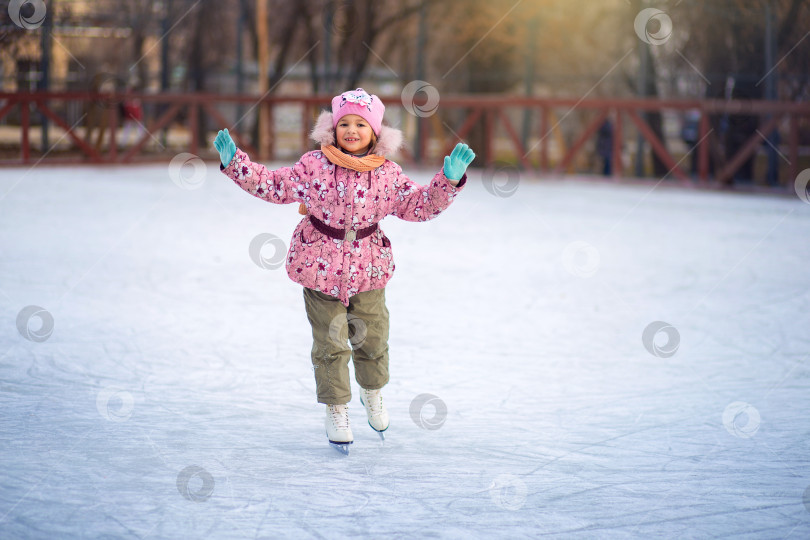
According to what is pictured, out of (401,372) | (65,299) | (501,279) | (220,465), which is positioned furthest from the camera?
(501,279)

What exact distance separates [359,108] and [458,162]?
1.19 feet

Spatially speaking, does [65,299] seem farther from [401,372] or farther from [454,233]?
[454,233]

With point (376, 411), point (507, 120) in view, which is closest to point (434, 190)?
point (376, 411)

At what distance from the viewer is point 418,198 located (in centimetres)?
360

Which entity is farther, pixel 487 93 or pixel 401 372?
pixel 487 93

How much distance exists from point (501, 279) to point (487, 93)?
14426 mm

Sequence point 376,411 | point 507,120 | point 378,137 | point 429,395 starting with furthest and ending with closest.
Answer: point 507,120
point 429,395
point 376,411
point 378,137

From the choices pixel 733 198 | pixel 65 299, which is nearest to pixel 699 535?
pixel 65 299

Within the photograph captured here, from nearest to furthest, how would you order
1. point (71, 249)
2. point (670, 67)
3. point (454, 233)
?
point (71, 249) < point (454, 233) < point (670, 67)

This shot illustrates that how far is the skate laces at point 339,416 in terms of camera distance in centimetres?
358

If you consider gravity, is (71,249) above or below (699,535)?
below

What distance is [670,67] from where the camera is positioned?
20859 mm

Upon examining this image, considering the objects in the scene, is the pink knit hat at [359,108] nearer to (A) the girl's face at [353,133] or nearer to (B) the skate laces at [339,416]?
(A) the girl's face at [353,133]

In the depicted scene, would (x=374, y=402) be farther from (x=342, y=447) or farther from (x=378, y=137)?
(x=378, y=137)
